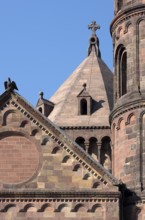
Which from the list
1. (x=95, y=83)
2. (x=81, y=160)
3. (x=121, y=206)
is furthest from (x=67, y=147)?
(x=95, y=83)

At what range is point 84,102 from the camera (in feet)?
163

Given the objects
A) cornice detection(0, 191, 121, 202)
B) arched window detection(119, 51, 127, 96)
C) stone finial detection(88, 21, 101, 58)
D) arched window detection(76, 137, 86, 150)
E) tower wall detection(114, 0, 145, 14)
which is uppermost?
stone finial detection(88, 21, 101, 58)

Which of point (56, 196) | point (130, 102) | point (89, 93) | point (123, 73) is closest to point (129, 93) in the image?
point (130, 102)

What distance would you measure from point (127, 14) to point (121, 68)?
91.6 inches

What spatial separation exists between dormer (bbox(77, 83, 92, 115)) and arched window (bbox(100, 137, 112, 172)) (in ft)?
6.74

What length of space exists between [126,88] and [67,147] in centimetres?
472

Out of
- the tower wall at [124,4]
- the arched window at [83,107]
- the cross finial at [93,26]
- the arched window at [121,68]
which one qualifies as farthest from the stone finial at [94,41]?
the arched window at [121,68]

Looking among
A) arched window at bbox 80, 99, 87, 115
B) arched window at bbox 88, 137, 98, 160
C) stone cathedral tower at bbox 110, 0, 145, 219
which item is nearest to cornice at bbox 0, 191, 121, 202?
stone cathedral tower at bbox 110, 0, 145, 219

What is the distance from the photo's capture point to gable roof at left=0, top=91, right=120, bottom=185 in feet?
120

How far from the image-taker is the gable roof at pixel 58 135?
3659 cm

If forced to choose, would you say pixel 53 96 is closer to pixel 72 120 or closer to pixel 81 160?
pixel 72 120

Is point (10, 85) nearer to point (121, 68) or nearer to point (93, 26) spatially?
point (121, 68)

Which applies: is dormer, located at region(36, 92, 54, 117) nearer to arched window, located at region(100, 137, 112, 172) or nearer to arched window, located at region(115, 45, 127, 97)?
arched window, located at region(100, 137, 112, 172)

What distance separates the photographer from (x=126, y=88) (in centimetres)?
4031
